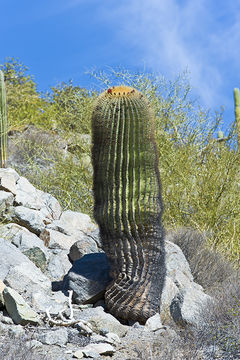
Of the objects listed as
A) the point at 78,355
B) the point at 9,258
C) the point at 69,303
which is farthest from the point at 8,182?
the point at 78,355

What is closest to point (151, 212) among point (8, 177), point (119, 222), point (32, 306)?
point (119, 222)

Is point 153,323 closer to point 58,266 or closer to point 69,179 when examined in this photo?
point 58,266

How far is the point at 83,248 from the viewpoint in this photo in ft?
23.3

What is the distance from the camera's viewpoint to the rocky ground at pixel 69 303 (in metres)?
4.61

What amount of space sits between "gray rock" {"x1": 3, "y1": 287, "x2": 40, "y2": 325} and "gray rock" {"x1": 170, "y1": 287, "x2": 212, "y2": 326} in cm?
137

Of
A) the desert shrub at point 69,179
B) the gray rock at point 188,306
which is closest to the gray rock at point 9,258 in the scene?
the gray rock at point 188,306

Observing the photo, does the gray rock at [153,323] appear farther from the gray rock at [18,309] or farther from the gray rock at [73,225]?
the gray rock at [73,225]

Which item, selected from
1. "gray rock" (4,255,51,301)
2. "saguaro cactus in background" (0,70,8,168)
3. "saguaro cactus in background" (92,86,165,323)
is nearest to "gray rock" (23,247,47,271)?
"gray rock" (4,255,51,301)

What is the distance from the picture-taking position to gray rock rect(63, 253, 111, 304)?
606 centimetres

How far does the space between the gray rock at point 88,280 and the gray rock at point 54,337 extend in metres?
1.13

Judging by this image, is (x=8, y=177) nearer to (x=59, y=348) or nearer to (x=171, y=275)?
(x=171, y=275)

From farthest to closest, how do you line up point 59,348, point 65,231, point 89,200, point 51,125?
point 51,125 → point 89,200 → point 65,231 → point 59,348

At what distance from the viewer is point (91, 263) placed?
20.8ft

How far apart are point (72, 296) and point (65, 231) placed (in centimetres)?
228
